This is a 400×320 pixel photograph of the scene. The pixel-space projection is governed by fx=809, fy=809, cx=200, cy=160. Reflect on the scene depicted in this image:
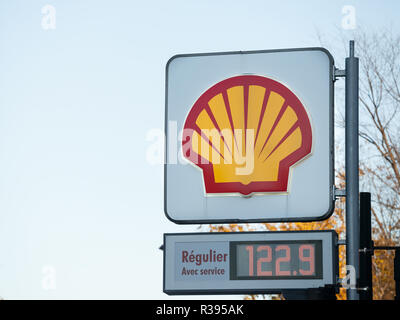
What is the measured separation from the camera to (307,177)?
9.70 m

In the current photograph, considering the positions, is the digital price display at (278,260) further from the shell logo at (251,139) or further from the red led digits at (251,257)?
the shell logo at (251,139)

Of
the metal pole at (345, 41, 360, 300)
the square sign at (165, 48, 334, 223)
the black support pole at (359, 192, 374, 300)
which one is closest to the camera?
the black support pole at (359, 192, 374, 300)

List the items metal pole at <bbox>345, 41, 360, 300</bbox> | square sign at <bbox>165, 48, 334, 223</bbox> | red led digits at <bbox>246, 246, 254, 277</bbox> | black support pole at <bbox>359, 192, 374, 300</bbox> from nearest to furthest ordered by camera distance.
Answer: black support pole at <bbox>359, 192, 374, 300</bbox> < metal pole at <bbox>345, 41, 360, 300</bbox> < red led digits at <bbox>246, 246, 254, 277</bbox> < square sign at <bbox>165, 48, 334, 223</bbox>

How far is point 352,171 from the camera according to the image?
909 cm

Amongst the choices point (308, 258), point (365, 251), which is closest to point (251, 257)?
point (308, 258)

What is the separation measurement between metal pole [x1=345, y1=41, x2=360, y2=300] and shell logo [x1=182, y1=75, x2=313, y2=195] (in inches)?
25.6

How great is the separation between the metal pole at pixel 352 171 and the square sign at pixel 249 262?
249 mm

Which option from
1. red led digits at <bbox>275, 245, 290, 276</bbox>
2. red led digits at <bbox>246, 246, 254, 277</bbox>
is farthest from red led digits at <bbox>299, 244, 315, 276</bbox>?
red led digits at <bbox>246, 246, 254, 277</bbox>

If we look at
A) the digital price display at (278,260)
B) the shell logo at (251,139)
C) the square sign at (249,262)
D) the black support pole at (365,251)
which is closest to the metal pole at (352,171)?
the black support pole at (365,251)

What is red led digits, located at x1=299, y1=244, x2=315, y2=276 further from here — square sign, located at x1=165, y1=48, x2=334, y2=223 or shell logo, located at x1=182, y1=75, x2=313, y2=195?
shell logo, located at x1=182, y1=75, x2=313, y2=195

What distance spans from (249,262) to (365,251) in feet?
4.26

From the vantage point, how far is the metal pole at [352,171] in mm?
8820

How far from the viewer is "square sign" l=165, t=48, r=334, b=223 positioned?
9.68 meters
